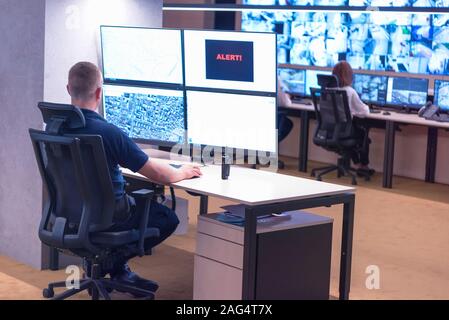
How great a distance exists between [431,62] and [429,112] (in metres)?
0.98

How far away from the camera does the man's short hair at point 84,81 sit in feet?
13.4

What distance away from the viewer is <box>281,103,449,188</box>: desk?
26.7 ft

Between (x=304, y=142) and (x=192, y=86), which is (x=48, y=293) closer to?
(x=192, y=86)

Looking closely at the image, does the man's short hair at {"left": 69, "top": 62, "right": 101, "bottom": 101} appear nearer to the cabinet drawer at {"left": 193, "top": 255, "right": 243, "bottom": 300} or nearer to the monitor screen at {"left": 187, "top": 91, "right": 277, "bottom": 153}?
the monitor screen at {"left": 187, "top": 91, "right": 277, "bottom": 153}

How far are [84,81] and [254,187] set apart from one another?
998 millimetres

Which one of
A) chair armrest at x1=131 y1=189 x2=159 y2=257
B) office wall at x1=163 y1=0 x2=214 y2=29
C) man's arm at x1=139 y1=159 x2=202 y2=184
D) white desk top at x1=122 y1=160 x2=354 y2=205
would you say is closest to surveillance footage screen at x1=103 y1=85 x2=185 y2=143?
white desk top at x1=122 y1=160 x2=354 y2=205

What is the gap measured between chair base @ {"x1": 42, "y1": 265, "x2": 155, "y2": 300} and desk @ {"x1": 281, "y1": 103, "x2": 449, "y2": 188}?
14.2 feet

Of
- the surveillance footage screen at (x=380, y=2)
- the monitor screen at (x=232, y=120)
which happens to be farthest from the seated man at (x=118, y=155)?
the surveillance footage screen at (x=380, y=2)

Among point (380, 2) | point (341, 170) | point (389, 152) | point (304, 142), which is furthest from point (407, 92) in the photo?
point (380, 2)

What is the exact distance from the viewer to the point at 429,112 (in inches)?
322
